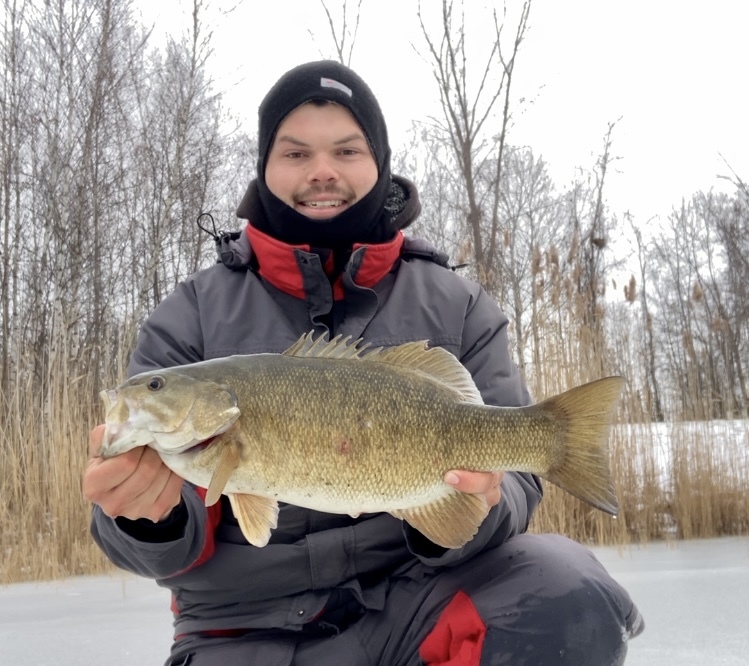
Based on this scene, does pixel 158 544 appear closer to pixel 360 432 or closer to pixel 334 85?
pixel 360 432

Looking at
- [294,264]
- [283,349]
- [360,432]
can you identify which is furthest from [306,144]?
[360,432]

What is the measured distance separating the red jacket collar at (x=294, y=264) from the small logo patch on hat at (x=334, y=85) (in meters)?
0.53

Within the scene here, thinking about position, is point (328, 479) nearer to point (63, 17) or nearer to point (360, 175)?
point (360, 175)

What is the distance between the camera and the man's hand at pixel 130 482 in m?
1.48

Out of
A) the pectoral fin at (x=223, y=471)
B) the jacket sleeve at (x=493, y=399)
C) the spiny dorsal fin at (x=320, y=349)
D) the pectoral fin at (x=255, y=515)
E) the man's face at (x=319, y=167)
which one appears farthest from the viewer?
the man's face at (x=319, y=167)

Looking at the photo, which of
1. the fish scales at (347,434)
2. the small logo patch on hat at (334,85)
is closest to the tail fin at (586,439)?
the fish scales at (347,434)

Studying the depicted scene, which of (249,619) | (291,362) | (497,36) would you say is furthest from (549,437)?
(497,36)

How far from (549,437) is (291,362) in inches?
23.8

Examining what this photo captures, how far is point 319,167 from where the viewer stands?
2.24m

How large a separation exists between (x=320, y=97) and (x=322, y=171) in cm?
30

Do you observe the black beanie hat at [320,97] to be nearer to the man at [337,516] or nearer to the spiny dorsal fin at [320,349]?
the man at [337,516]

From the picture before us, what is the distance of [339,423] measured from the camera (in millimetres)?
1555

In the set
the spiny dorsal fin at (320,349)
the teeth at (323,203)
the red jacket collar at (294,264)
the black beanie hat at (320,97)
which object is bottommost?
the spiny dorsal fin at (320,349)

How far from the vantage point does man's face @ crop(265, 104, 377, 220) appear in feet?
7.47
